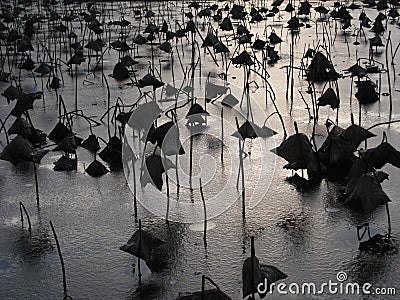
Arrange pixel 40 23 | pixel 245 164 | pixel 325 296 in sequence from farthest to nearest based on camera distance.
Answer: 1. pixel 40 23
2. pixel 245 164
3. pixel 325 296

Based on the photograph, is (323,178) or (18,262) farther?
(323,178)

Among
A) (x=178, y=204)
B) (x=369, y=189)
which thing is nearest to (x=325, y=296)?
(x=369, y=189)

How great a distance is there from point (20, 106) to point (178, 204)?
1400 millimetres

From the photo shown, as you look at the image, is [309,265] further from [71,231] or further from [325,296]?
[71,231]

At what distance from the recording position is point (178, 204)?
10.2 ft

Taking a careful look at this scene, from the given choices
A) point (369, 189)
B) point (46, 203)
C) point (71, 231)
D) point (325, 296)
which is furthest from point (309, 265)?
point (46, 203)

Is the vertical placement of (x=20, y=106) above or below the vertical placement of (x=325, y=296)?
above

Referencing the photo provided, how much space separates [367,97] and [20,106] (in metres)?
2.15

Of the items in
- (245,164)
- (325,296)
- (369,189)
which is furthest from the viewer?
(245,164)

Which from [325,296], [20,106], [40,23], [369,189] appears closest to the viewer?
[325,296]

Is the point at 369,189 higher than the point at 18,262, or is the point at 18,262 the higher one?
the point at 369,189

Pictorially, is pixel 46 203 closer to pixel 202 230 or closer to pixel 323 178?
pixel 202 230

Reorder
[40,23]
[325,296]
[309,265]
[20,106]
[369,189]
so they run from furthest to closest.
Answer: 1. [40,23]
2. [20,106]
3. [369,189]
4. [309,265]
5. [325,296]

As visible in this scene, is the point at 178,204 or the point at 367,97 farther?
the point at 367,97
